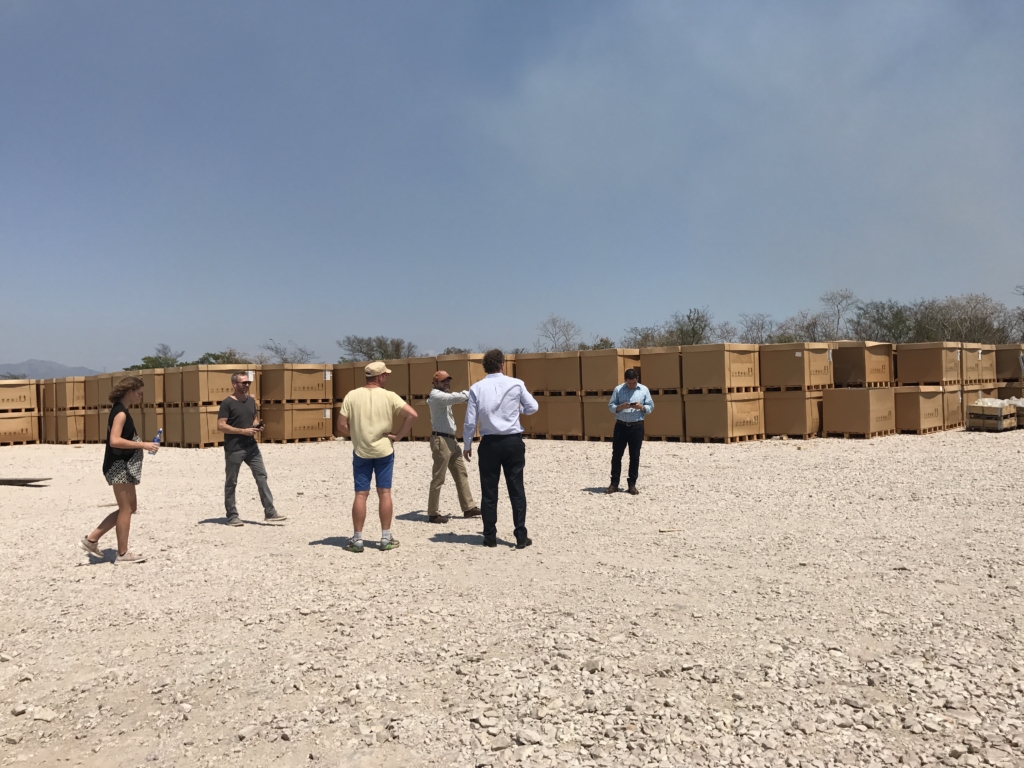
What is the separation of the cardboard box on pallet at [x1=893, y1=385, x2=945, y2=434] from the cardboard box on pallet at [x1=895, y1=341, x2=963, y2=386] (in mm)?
635

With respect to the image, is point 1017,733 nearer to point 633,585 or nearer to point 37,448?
point 633,585

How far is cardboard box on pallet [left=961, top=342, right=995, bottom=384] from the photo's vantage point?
1814 centimetres

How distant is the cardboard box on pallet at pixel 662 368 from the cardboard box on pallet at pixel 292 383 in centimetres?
808

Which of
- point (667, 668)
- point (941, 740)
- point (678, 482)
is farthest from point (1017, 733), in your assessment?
point (678, 482)

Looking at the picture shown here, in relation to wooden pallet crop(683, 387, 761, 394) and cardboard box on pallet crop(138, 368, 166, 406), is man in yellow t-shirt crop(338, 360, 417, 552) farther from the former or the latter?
cardboard box on pallet crop(138, 368, 166, 406)

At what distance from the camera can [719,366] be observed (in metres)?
14.8

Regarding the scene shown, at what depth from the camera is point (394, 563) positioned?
6.39 meters

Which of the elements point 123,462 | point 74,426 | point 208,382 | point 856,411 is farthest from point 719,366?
point 74,426

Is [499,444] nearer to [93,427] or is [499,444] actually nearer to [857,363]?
[857,363]

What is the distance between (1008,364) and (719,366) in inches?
412

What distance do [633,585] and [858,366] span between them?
1254cm

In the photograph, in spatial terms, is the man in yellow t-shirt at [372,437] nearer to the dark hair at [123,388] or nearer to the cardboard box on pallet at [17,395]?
the dark hair at [123,388]

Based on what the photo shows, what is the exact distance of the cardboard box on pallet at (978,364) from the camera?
1814 centimetres

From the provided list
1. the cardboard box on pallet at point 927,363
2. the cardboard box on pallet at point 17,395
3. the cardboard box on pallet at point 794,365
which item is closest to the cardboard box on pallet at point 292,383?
the cardboard box on pallet at point 17,395
